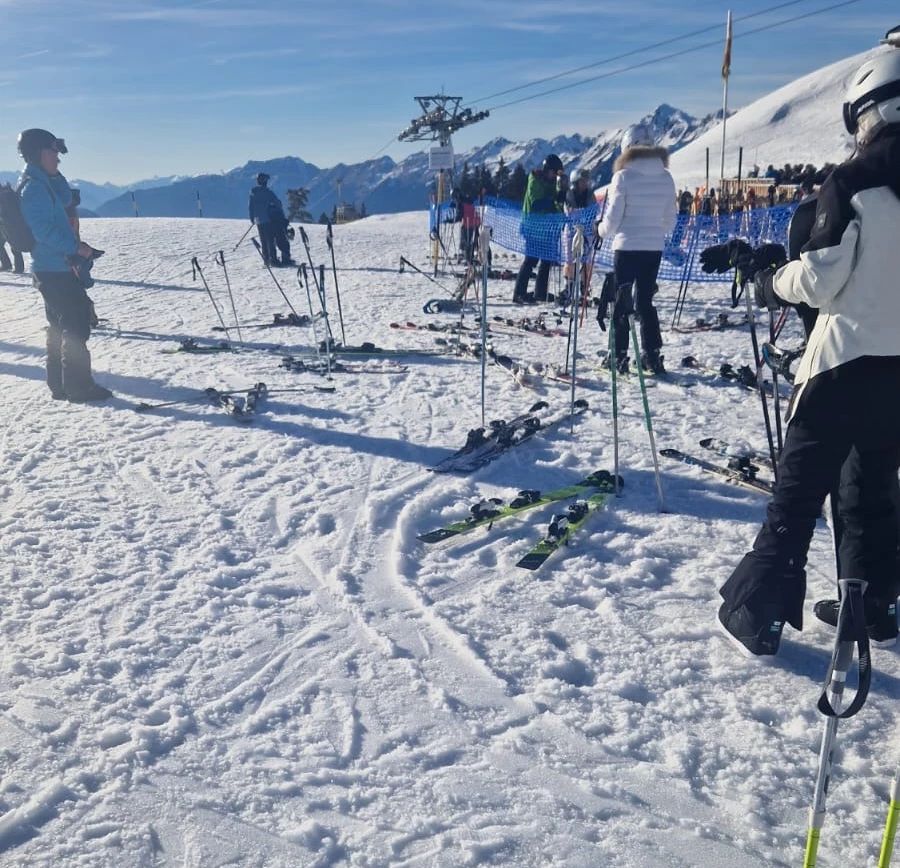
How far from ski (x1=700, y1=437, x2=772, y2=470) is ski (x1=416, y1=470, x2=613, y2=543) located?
2.92 feet

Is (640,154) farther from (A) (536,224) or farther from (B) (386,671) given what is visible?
(A) (536,224)

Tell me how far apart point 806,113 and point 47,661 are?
76.8 metres

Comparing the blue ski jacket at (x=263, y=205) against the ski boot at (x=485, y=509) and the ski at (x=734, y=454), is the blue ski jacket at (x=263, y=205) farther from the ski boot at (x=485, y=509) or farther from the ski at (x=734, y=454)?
the ski boot at (x=485, y=509)

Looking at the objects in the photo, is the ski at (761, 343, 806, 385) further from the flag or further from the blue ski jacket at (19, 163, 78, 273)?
the flag

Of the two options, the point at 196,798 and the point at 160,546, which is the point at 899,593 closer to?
the point at 196,798

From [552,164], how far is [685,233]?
274 centimetres

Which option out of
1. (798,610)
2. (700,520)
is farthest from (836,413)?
(700,520)

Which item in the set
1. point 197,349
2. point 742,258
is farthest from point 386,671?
point 197,349

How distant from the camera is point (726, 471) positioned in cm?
474

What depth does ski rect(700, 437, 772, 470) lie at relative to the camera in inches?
187

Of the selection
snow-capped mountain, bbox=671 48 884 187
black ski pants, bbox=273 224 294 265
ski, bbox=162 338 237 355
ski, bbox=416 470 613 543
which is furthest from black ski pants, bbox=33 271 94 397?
snow-capped mountain, bbox=671 48 884 187

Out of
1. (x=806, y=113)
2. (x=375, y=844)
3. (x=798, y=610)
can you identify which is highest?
(x=806, y=113)

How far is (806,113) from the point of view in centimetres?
6519

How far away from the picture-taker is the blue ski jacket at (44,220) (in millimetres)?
6121
